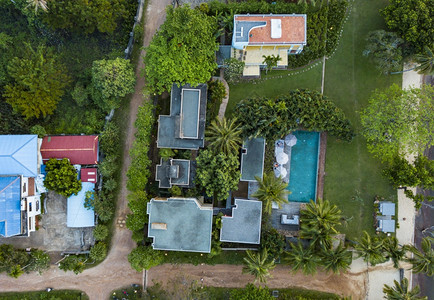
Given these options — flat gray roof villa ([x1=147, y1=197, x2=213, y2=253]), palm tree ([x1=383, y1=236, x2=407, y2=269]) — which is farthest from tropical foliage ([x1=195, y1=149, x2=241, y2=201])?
palm tree ([x1=383, y1=236, x2=407, y2=269])

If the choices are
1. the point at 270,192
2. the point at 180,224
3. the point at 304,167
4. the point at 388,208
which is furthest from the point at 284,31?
the point at 180,224

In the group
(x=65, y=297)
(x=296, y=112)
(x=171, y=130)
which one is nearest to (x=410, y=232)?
(x=296, y=112)

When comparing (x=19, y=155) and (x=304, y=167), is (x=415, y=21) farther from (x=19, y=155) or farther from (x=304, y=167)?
(x=19, y=155)

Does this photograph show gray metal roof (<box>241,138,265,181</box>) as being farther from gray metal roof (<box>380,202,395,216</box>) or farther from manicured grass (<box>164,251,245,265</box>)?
gray metal roof (<box>380,202,395,216</box>)

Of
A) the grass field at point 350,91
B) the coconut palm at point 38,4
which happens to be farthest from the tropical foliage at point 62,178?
the grass field at point 350,91

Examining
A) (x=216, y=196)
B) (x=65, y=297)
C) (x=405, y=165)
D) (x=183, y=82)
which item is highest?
(x=183, y=82)

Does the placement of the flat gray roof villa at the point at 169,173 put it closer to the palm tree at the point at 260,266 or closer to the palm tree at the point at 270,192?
the palm tree at the point at 270,192

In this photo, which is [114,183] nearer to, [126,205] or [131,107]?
[126,205]
